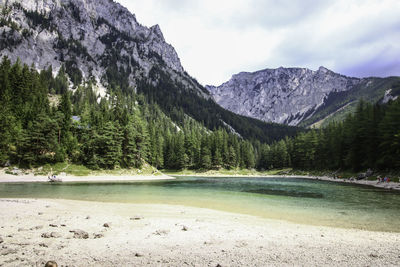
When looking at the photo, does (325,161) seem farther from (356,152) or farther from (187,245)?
(187,245)

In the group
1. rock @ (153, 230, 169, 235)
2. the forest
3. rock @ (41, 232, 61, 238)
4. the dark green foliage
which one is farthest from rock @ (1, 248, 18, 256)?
the forest

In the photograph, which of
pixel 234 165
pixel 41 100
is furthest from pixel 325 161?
pixel 41 100

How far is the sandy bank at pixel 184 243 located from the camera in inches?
312

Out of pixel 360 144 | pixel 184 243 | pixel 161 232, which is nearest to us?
pixel 184 243

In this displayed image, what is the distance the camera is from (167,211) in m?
18.7

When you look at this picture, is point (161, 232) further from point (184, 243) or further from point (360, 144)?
point (360, 144)

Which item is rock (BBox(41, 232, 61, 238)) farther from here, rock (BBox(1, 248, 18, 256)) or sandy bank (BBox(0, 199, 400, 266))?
rock (BBox(1, 248, 18, 256))

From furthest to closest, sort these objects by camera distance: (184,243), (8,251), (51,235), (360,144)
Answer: (360,144) < (51,235) < (184,243) < (8,251)

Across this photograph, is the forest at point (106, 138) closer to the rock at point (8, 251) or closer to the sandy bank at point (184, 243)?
the sandy bank at point (184, 243)

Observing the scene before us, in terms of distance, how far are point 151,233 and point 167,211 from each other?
23.1 ft

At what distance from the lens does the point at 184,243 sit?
402 inches

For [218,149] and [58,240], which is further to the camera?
[218,149]

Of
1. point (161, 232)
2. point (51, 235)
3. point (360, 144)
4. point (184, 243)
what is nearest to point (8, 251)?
point (51, 235)

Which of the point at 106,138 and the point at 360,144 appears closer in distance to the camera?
the point at 360,144
